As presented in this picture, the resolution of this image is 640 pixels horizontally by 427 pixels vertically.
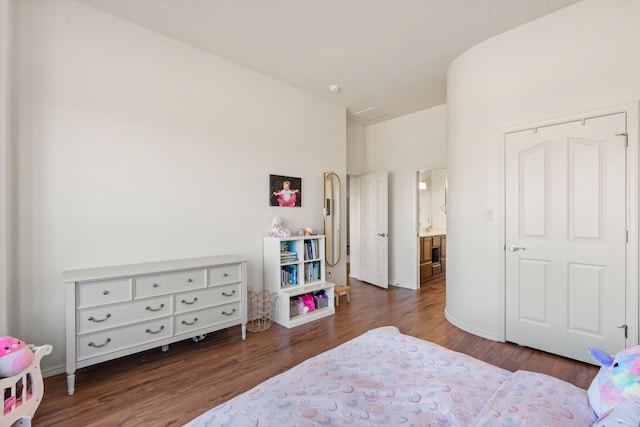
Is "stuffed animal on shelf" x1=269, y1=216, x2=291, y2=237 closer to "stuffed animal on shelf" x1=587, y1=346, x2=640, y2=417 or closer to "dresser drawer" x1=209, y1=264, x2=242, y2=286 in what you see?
"dresser drawer" x1=209, y1=264, x2=242, y2=286

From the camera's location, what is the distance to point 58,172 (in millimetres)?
2332

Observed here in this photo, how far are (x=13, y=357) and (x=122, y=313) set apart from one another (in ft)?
2.27

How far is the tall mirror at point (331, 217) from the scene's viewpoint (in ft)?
14.3

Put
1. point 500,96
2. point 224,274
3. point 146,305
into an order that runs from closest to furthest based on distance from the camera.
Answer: point 146,305 → point 224,274 → point 500,96

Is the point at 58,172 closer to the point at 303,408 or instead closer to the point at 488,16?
the point at 303,408

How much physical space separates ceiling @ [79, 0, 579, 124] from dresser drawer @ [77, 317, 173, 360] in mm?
2620

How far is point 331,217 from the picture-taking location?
176 inches

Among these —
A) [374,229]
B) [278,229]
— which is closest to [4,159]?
[278,229]

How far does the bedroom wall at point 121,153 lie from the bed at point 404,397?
2114 mm

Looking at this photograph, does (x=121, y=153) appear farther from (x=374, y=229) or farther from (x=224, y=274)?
(x=374, y=229)

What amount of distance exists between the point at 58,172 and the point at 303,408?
2.58 m

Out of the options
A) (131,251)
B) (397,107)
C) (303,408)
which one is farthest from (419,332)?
(397,107)

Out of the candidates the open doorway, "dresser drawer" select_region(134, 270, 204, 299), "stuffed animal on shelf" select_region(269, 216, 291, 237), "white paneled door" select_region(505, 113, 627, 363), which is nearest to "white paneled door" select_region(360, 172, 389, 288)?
the open doorway

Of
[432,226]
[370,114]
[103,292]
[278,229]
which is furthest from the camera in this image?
[432,226]
